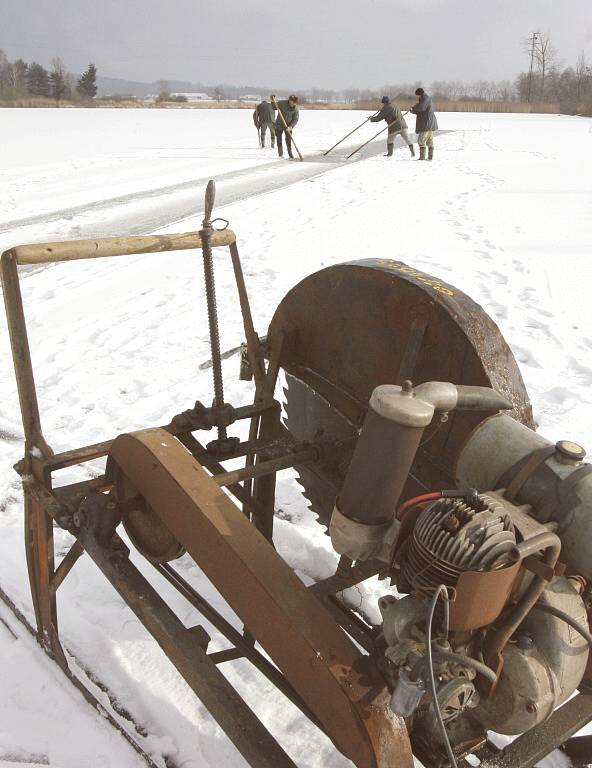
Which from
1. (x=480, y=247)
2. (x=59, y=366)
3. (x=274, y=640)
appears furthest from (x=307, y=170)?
(x=274, y=640)

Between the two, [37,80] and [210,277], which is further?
[37,80]

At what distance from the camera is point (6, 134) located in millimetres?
19875

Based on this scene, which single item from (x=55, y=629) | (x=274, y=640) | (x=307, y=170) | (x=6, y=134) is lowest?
(x=55, y=629)

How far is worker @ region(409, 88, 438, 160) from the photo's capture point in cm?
1488

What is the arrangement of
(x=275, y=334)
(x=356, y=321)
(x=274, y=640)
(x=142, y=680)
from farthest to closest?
(x=275, y=334) → (x=142, y=680) → (x=356, y=321) → (x=274, y=640)

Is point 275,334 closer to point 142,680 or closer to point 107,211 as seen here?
point 142,680

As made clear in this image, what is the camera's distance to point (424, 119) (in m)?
15.1

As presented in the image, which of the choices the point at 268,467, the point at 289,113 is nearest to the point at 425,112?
the point at 289,113

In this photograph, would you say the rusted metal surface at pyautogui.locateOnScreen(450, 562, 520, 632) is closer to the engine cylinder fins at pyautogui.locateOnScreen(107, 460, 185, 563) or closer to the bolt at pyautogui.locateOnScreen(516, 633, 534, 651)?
the bolt at pyautogui.locateOnScreen(516, 633, 534, 651)

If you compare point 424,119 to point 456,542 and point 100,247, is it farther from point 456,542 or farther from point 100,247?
point 456,542

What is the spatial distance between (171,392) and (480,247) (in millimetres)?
4898

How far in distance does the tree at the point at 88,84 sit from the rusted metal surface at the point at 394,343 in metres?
74.7

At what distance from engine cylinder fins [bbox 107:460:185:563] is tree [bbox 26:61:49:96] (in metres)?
76.1

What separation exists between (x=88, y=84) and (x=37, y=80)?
5.29 metres
